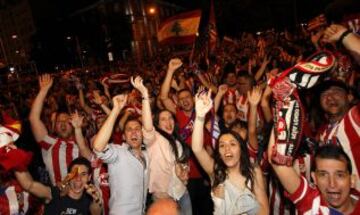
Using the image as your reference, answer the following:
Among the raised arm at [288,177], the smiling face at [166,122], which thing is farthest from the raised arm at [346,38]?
the smiling face at [166,122]

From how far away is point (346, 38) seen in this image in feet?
9.87

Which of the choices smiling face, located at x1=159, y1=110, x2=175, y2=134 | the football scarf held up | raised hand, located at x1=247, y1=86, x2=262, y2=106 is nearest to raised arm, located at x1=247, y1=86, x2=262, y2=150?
raised hand, located at x1=247, y1=86, x2=262, y2=106

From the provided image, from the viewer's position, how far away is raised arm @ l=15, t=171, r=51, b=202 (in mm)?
3861

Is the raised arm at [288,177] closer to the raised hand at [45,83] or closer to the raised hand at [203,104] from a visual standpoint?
the raised hand at [203,104]

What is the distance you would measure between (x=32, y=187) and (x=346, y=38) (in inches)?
118

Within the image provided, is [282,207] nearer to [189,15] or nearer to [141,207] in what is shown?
[141,207]

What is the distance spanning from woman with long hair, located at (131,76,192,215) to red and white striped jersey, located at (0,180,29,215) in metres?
1.29

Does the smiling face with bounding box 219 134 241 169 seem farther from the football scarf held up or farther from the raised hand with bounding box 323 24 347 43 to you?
the raised hand with bounding box 323 24 347 43

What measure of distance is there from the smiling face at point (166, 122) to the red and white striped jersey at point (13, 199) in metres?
1.65

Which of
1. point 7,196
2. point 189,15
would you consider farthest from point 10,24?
point 7,196

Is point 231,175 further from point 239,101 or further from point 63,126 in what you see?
point 239,101

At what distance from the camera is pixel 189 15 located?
10664 millimetres

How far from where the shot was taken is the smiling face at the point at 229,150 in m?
3.64

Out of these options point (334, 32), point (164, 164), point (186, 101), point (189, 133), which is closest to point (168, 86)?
point (186, 101)
